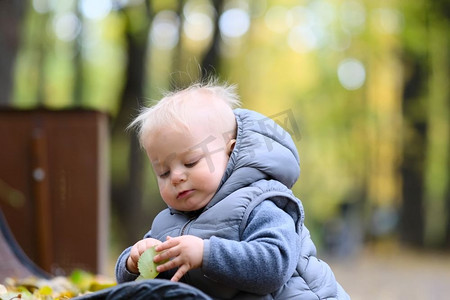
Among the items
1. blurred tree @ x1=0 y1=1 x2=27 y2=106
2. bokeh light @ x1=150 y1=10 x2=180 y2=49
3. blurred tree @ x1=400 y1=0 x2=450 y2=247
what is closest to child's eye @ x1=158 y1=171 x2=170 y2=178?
blurred tree @ x1=0 y1=1 x2=27 y2=106

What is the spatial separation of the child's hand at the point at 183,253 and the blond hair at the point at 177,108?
402mm

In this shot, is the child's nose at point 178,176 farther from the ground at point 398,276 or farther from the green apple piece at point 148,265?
the ground at point 398,276

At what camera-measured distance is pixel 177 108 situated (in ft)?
8.31

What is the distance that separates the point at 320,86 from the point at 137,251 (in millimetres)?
23441

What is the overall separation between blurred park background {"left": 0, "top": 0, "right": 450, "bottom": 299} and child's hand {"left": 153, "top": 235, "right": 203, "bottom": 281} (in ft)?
23.9

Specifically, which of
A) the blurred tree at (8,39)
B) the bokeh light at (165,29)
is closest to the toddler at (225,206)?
the blurred tree at (8,39)

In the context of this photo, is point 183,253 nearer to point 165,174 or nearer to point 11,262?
point 165,174

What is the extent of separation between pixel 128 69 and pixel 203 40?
484cm

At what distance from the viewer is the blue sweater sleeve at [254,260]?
2.27 m

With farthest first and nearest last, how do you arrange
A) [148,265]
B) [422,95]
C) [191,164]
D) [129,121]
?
[422,95]
[129,121]
[191,164]
[148,265]

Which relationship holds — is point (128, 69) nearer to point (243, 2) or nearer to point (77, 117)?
point (243, 2)

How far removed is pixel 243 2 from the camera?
18.5 m

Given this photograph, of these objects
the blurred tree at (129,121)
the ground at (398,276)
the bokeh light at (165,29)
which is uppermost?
the bokeh light at (165,29)

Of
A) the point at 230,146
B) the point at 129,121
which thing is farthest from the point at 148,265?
the point at 129,121
